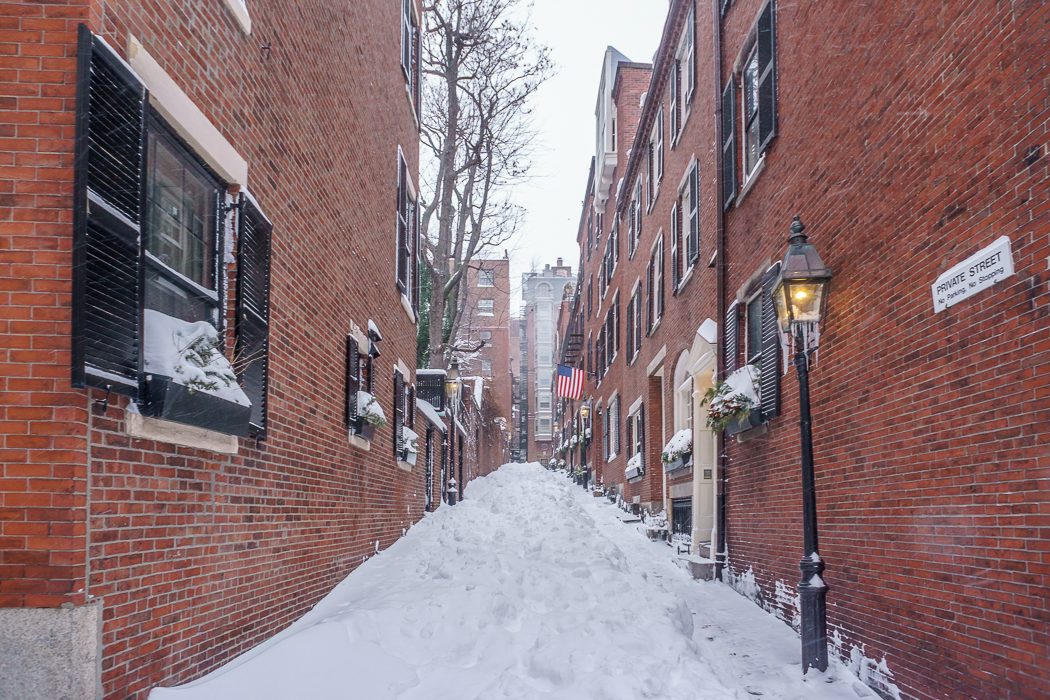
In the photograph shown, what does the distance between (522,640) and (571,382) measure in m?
24.2

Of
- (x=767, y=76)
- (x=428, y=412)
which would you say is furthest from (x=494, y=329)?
(x=767, y=76)

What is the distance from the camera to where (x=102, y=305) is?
11.3ft

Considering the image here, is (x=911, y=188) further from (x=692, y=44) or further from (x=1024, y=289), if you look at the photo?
(x=692, y=44)

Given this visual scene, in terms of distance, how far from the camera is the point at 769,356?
821 cm

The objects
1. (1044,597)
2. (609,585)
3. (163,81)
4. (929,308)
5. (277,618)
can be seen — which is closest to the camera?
(1044,597)

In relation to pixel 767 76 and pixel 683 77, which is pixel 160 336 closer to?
pixel 767 76

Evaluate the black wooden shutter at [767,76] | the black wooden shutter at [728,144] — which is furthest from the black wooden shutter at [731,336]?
the black wooden shutter at [767,76]

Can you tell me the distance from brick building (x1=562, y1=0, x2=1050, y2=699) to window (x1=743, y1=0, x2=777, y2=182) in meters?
0.04

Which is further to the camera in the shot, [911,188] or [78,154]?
[911,188]

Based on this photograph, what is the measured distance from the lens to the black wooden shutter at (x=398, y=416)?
12.1m

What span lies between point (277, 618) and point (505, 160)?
19716mm

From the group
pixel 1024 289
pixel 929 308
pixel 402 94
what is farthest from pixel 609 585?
pixel 402 94

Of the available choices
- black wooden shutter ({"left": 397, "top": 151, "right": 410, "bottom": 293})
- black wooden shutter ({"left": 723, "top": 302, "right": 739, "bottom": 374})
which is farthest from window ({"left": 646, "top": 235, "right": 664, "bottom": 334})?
black wooden shutter ({"left": 723, "top": 302, "right": 739, "bottom": 374})

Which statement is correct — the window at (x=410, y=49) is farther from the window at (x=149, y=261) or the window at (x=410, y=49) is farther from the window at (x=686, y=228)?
the window at (x=149, y=261)
